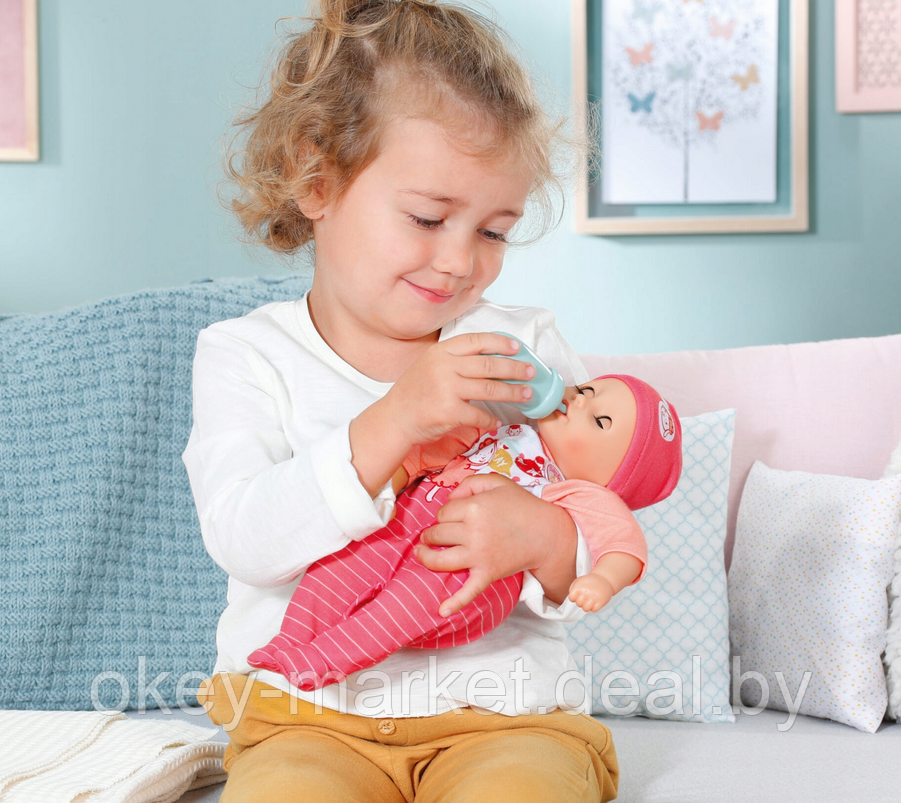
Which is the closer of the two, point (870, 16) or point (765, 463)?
point (765, 463)

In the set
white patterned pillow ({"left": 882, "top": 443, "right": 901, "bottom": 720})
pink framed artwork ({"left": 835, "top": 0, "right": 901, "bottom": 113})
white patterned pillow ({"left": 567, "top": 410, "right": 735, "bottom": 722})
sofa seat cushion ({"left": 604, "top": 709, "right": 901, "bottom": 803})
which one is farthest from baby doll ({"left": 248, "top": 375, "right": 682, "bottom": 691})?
pink framed artwork ({"left": 835, "top": 0, "right": 901, "bottom": 113})

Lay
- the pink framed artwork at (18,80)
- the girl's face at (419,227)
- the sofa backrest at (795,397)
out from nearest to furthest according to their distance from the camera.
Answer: the girl's face at (419,227) < the sofa backrest at (795,397) < the pink framed artwork at (18,80)

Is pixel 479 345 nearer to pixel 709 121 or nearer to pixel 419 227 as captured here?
pixel 419 227

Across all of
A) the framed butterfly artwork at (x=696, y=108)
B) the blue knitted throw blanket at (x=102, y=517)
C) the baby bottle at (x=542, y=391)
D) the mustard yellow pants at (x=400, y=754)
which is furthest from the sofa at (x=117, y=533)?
the framed butterfly artwork at (x=696, y=108)

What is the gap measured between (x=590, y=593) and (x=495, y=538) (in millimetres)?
97

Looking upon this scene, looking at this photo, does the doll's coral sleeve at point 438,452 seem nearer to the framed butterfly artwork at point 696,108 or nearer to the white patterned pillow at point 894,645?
→ the white patterned pillow at point 894,645

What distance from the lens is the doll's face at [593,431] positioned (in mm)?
835

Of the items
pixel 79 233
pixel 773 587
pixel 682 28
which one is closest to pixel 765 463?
pixel 773 587

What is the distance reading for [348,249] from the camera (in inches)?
33.8

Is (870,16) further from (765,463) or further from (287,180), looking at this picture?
(287,180)

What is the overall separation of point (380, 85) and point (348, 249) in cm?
16

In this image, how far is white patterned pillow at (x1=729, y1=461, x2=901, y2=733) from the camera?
1.24m

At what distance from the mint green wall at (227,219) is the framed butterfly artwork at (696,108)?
46mm

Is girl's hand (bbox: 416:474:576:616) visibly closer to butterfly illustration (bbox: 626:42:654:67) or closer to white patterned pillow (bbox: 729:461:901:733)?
white patterned pillow (bbox: 729:461:901:733)
